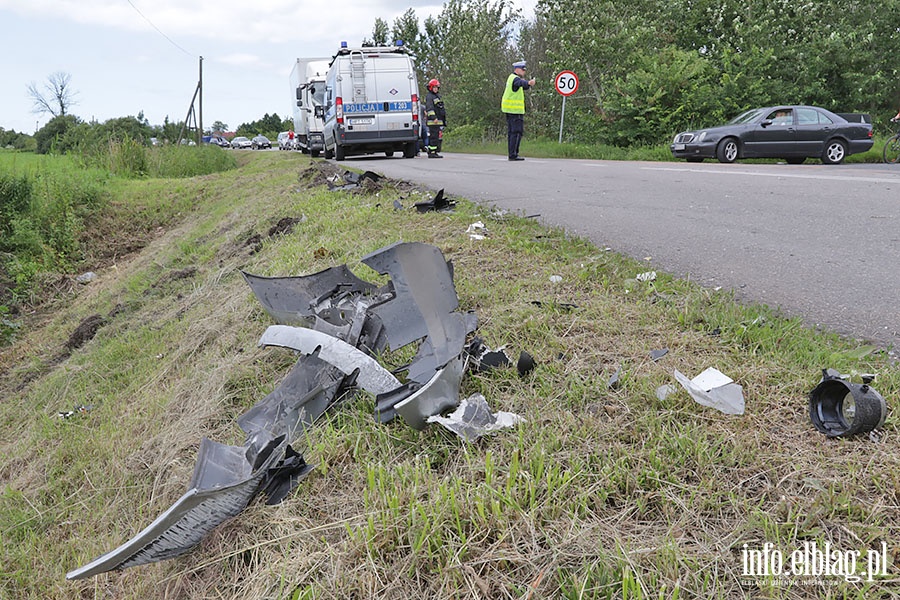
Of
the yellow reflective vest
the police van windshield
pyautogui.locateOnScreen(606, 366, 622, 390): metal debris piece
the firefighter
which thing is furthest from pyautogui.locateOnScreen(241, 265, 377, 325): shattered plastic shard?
the police van windshield

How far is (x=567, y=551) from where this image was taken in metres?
1.45

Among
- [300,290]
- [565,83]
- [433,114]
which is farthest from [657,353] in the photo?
[565,83]

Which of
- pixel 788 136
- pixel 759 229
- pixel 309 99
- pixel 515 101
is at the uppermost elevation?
pixel 309 99

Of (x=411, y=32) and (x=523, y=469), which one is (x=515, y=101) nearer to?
(x=523, y=469)

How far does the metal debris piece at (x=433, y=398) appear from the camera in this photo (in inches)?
77.2

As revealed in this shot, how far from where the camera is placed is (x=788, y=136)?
14.0 metres

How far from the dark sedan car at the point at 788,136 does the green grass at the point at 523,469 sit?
1193 centimetres

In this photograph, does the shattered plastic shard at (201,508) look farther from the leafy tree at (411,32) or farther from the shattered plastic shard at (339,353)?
the leafy tree at (411,32)

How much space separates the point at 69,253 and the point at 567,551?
1035 centimetres

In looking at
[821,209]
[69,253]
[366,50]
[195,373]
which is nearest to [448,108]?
[366,50]

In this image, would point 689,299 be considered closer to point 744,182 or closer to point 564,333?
point 564,333

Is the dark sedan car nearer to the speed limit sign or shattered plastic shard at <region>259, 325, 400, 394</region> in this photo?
the speed limit sign

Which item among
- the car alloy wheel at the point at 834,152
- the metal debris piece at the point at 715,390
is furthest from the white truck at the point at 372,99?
the metal debris piece at the point at 715,390

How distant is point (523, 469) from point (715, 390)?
2.40 feet
